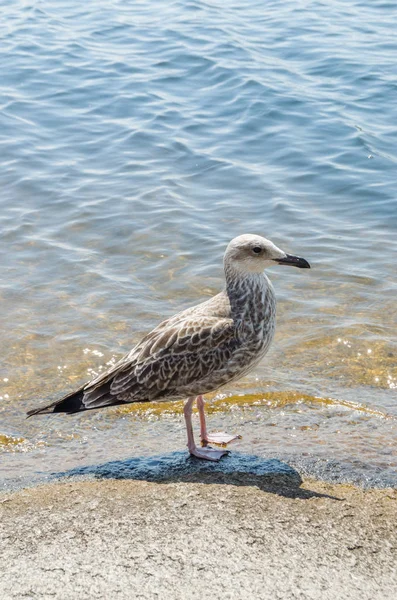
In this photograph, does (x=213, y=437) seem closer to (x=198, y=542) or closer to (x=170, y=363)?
(x=170, y=363)

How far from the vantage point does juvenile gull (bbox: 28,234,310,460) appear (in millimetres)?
6445

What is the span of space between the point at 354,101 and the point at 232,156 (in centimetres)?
287

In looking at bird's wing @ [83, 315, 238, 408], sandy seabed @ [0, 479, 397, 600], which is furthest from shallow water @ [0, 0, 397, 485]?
sandy seabed @ [0, 479, 397, 600]

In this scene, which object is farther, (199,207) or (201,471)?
(199,207)

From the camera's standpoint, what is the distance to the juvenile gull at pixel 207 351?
6445 mm

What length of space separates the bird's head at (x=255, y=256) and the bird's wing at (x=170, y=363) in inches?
16.7

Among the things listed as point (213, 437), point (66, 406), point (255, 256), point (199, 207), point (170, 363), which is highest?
point (255, 256)

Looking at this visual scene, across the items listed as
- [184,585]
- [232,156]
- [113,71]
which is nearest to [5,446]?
[184,585]

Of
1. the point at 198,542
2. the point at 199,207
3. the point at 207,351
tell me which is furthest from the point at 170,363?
the point at 199,207

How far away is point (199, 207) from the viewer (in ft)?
38.1

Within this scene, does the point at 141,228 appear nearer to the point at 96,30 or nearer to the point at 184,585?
the point at 184,585

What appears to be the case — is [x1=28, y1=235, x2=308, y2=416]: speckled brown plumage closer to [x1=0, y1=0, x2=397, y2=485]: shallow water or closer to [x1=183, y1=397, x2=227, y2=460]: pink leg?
[x1=183, y1=397, x2=227, y2=460]: pink leg

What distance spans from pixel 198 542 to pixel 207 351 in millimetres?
1721

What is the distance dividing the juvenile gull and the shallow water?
386mm
